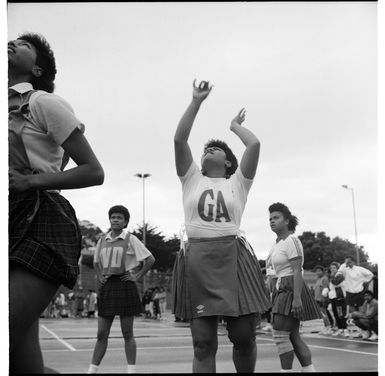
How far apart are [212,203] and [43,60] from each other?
1.37m

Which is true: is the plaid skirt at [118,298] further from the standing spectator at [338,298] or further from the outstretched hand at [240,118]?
the standing spectator at [338,298]

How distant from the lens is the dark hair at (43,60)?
8.21 ft

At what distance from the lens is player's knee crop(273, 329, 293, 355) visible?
4.68 metres

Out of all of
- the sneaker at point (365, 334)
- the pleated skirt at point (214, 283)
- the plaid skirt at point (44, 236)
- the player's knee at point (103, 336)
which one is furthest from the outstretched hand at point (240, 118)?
the sneaker at point (365, 334)

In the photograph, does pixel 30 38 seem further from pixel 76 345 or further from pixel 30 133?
pixel 76 345

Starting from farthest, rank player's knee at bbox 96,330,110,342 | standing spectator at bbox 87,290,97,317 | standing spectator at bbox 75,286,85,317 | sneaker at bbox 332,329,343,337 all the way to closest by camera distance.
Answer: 1. standing spectator at bbox 75,286,85,317
2. standing spectator at bbox 87,290,97,317
3. sneaker at bbox 332,329,343,337
4. player's knee at bbox 96,330,110,342

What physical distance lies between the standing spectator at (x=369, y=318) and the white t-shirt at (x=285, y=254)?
5000mm

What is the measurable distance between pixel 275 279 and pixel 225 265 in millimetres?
2241

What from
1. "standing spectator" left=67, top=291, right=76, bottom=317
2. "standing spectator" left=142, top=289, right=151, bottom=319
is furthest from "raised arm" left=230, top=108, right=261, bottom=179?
"standing spectator" left=67, top=291, right=76, bottom=317

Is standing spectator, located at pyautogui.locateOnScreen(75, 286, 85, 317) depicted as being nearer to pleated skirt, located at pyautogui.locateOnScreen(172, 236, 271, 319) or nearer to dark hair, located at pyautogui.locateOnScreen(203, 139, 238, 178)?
dark hair, located at pyautogui.locateOnScreen(203, 139, 238, 178)

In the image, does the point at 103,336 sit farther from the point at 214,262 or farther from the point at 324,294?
the point at 324,294

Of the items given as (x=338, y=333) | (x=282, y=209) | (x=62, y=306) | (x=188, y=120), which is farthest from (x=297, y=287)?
(x=62, y=306)

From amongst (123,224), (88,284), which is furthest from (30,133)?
(88,284)

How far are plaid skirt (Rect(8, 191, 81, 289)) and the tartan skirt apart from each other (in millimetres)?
2892
